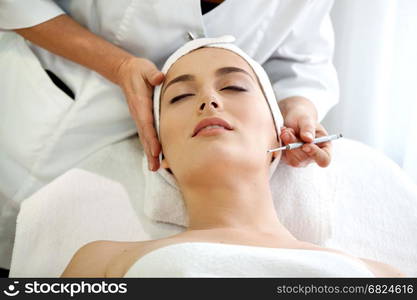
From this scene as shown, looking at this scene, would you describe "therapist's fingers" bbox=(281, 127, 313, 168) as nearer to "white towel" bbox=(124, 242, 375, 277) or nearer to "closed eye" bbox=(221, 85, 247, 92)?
"closed eye" bbox=(221, 85, 247, 92)

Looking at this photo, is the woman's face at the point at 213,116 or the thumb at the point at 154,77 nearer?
the woman's face at the point at 213,116

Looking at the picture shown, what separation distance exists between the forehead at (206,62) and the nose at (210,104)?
0.11 metres

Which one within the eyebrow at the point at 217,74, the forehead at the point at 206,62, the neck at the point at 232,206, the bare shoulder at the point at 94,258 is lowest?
the bare shoulder at the point at 94,258

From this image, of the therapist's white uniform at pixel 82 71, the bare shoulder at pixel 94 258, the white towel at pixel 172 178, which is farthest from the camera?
the therapist's white uniform at pixel 82 71

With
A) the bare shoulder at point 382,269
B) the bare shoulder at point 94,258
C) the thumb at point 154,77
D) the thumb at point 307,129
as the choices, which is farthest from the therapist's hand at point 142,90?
the bare shoulder at point 382,269

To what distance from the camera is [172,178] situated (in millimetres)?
1504

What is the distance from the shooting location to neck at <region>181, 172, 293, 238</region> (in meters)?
1.34

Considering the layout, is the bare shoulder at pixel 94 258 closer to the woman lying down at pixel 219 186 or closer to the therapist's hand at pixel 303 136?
the woman lying down at pixel 219 186

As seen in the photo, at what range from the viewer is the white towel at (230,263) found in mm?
1104

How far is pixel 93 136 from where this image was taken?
1701 millimetres

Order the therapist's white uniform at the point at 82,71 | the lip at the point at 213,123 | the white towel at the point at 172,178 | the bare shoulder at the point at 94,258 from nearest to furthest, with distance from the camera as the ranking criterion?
the bare shoulder at the point at 94,258, the lip at the point at 213,123, the white towel at the point at 172,178, the therapist's white uniform at the point at 82,71

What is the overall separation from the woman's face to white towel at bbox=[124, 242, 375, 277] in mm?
249

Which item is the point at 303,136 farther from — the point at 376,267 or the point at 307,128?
the point at 376,267

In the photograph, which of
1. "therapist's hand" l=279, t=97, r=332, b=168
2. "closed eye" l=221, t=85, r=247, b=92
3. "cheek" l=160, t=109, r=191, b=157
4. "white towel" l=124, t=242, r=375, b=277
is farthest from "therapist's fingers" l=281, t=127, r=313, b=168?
"white towel" l=124, t=242, r=375, b=277
